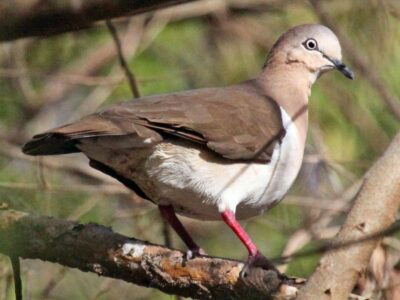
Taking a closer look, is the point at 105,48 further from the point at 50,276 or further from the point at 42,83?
the point at 50,276

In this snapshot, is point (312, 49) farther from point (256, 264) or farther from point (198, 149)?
point (256, 264)

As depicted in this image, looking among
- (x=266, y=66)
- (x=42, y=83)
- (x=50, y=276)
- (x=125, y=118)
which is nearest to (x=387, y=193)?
(x=125, y=118)

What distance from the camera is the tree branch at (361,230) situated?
2.63 m

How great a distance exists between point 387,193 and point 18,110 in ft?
13.1

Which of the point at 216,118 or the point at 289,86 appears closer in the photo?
the point at 216,118

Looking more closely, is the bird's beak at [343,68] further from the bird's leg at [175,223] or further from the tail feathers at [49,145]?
the tail feathers at [49,145]

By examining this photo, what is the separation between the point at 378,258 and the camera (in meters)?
4.51

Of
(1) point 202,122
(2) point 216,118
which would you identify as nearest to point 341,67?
(2) point 216,118

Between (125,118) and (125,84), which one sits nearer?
(125,118)

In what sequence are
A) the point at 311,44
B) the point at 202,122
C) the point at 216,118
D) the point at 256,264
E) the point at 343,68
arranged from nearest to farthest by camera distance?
1. the point at 256,264
2. the point at 202,122
3. the point at 216,118
4. the point at 343,68
5. the point at 311,44

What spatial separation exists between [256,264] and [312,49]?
5.49 ft

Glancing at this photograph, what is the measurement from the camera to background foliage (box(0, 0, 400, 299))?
539 centimetres

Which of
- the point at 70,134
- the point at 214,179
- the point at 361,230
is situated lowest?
the point at 214,179

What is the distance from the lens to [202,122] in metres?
4.27
